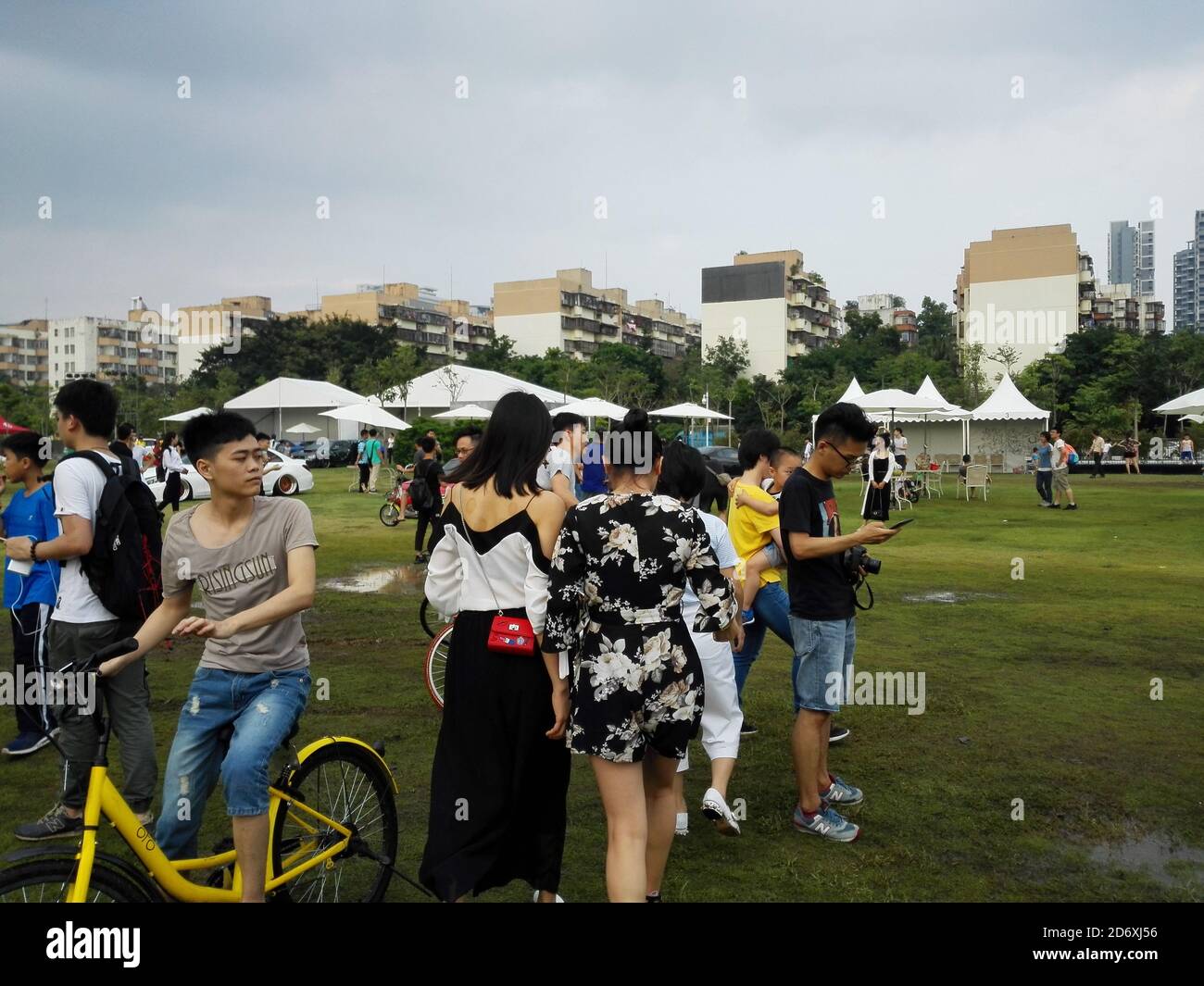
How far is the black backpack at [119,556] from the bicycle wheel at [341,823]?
129 centimetres

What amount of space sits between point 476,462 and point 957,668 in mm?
5245

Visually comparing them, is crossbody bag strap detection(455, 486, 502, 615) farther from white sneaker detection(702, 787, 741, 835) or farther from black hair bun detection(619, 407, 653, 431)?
white sneaker detection(702, 787, 741, 835)

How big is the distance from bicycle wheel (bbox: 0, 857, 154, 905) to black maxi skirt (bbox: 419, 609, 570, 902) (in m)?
1.00

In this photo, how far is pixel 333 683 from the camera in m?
7.03

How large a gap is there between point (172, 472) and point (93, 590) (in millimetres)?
13247

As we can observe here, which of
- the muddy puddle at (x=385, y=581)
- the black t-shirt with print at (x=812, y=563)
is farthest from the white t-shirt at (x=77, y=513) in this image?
the muddy puddle at (x=385, y=581)

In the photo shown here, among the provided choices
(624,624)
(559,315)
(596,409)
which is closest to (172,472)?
(596,409)

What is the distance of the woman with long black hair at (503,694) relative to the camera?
330cm

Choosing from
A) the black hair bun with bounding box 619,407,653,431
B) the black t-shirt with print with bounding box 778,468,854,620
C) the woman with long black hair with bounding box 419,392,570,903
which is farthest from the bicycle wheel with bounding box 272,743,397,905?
the black t-shirt with print with bounding box 778,468,854,620

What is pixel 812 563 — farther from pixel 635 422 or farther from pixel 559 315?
pixel 559 315

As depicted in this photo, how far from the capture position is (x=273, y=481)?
2488 centimetres

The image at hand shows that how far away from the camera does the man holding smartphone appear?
445 cm

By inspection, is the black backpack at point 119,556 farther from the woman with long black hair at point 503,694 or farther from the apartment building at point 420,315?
the apartment building at point 420,315
